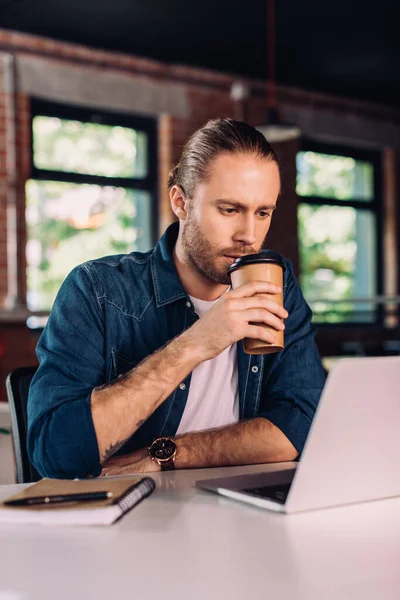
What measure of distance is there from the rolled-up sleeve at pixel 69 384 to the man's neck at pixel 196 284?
25 centimetres

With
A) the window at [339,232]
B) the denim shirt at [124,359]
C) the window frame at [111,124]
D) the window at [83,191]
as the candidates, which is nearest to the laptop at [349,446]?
the denim shirt at [124,359]

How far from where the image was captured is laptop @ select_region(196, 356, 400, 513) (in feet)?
3.51

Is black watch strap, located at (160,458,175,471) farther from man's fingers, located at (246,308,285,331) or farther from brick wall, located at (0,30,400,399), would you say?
brick wall, located at (0,30,400,399)

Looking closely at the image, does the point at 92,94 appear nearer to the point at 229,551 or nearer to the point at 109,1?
the point at 109,1

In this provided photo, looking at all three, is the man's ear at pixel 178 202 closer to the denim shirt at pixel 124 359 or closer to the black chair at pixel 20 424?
the denim shirt at pixel 124 359

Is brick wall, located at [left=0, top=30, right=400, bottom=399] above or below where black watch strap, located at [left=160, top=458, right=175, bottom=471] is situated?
above

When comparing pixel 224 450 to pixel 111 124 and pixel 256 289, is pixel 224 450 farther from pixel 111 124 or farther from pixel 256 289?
pixel 111 124

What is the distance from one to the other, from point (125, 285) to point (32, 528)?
2.52 ft

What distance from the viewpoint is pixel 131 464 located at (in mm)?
1583

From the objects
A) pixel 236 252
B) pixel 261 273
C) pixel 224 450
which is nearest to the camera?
pixel 261 273

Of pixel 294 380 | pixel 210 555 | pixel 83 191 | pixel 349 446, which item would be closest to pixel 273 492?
pixel 349 446

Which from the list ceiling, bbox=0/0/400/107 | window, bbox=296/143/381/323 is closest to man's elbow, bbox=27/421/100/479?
ceiling, bbox=0/0/400/107

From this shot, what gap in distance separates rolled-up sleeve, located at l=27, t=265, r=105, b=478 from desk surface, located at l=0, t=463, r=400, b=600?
0.28 meters

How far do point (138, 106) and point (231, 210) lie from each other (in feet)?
15.4
